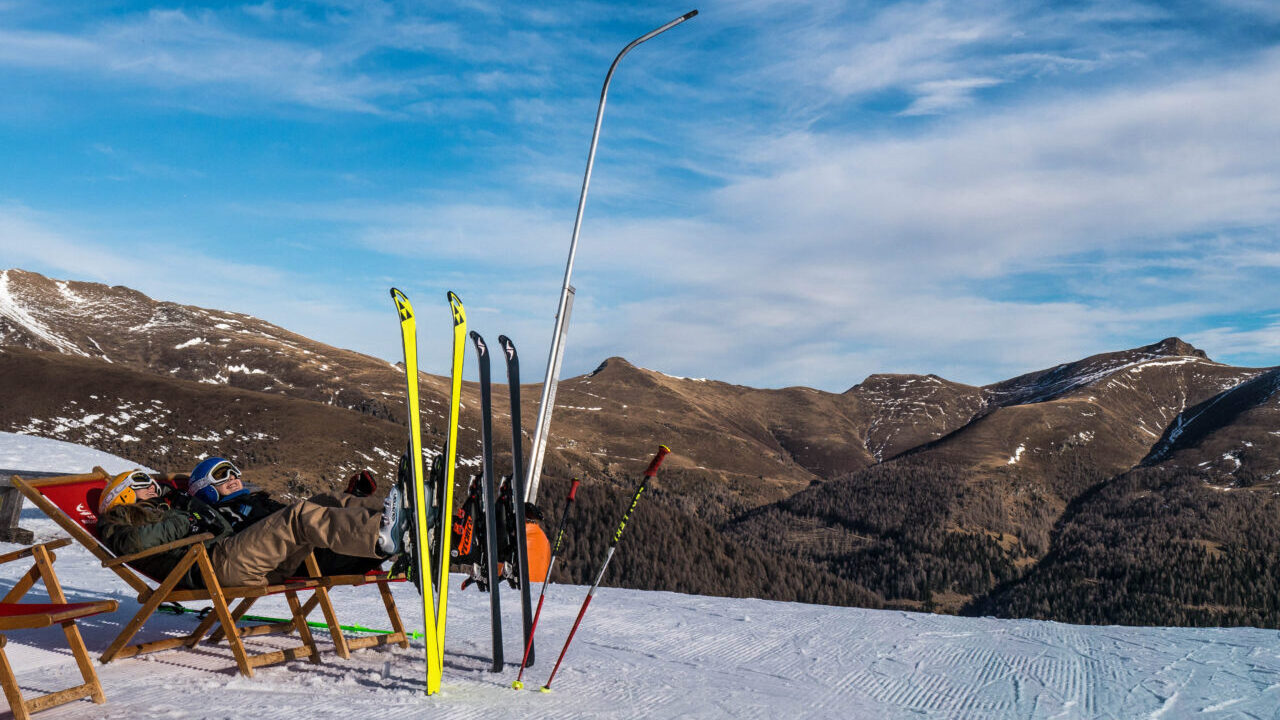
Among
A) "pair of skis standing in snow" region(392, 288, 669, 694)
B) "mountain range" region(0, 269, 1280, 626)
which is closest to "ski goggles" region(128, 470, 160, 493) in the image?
"pair of skis standing in snow" region(392, 288, 669, 694)

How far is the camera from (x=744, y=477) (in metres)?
172

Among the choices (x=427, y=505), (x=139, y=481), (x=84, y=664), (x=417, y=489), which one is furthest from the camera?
(x=139, y=481)

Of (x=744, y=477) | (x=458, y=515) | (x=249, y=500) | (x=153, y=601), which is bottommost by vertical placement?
(x=744, y=477)

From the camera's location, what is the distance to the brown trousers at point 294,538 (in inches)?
166

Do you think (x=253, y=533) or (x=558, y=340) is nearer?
(x=253, y=533)

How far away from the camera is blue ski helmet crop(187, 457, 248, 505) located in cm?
512

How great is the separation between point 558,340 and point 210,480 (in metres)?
2.92

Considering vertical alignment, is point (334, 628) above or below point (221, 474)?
below

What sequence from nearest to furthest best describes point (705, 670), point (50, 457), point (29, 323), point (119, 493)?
point (119, 493) → point (705, 670) → point (50, 457) → point (29, 323)

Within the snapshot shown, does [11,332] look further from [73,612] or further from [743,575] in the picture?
[73,612]

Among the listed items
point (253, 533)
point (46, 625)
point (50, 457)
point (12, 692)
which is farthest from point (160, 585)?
point (50, 457)

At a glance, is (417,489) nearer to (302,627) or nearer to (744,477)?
(302,627)

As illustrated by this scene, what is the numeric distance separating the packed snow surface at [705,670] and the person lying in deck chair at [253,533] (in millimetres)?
523

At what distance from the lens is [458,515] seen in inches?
179
